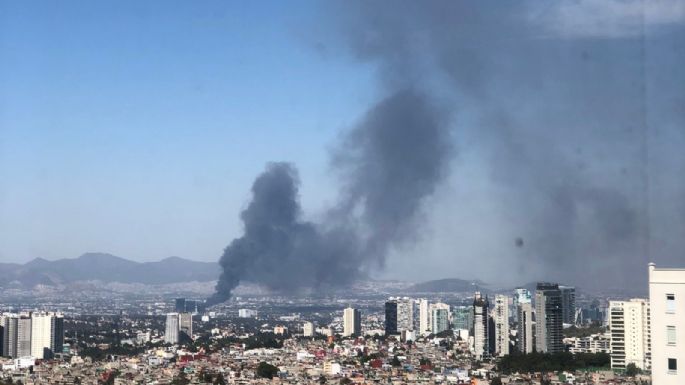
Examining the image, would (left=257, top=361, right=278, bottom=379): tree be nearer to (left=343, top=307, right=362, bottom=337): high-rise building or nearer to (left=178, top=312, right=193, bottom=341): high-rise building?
(left=178, top=312, right=193, bottom=341): high-rise building

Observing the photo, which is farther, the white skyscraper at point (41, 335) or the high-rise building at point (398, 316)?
the high-rise building at point (398, 316)

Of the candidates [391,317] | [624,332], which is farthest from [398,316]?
[624,332]

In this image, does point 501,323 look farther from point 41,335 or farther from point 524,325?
point 41,335

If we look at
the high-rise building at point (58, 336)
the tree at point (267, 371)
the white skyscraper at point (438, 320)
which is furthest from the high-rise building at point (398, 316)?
the tree at point (267, 371)

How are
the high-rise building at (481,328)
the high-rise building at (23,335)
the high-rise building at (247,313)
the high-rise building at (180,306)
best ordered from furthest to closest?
the high-rise building at (180,306) < the high-rise building at (247,313) < the high-rise building at (23,335) < the high-rise building at (481,328)

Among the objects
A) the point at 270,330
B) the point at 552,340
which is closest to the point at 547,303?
the point at 552,340

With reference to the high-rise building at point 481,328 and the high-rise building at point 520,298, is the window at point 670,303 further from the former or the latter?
the high-rise building at point 520,298
